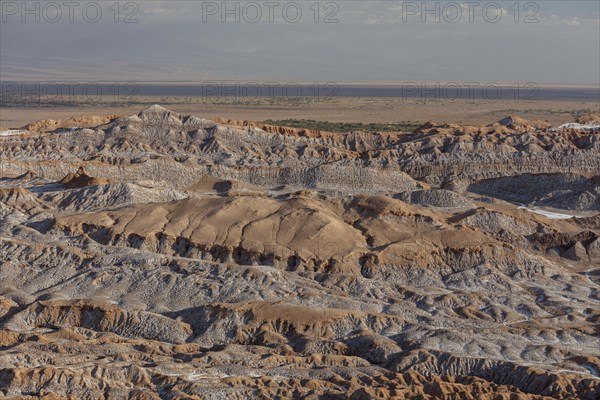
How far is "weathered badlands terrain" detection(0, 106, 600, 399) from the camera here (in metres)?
28.2

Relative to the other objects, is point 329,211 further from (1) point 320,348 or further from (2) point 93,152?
(2) point 93,152

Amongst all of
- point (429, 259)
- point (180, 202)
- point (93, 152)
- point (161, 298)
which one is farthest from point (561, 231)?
point (93, 152)

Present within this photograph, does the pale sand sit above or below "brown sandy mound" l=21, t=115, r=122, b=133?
above

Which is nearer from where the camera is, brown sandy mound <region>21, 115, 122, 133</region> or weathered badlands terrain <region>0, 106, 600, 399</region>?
weathered badlands terrain <region>0, 106, 600, 399</region>

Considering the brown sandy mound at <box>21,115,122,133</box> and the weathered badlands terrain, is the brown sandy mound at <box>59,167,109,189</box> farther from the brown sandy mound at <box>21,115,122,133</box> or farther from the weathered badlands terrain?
the brown sandy mound at <box>21,115,122,133</box>

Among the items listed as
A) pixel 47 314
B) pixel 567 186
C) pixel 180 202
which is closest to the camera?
pixel 47 314

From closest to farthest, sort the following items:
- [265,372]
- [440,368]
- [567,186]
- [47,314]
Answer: [265,372] → [440,368] → [47,314] → [567,186]

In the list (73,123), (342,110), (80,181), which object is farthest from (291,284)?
(342,110)

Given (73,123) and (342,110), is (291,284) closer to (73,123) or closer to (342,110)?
(73,123)

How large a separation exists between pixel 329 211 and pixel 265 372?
65.8 feet

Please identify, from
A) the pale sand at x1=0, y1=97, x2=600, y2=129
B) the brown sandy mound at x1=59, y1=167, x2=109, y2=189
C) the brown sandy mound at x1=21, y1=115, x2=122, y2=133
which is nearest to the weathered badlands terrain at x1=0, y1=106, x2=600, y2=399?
the brown sandy mound at x1=59, y1=167, x2=109, y2=189

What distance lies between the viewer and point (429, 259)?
4347 cm

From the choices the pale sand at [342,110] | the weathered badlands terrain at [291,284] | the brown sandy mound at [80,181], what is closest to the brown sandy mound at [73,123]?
the weathered badlands terrain at [291,284]

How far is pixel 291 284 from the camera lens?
38719 mm
